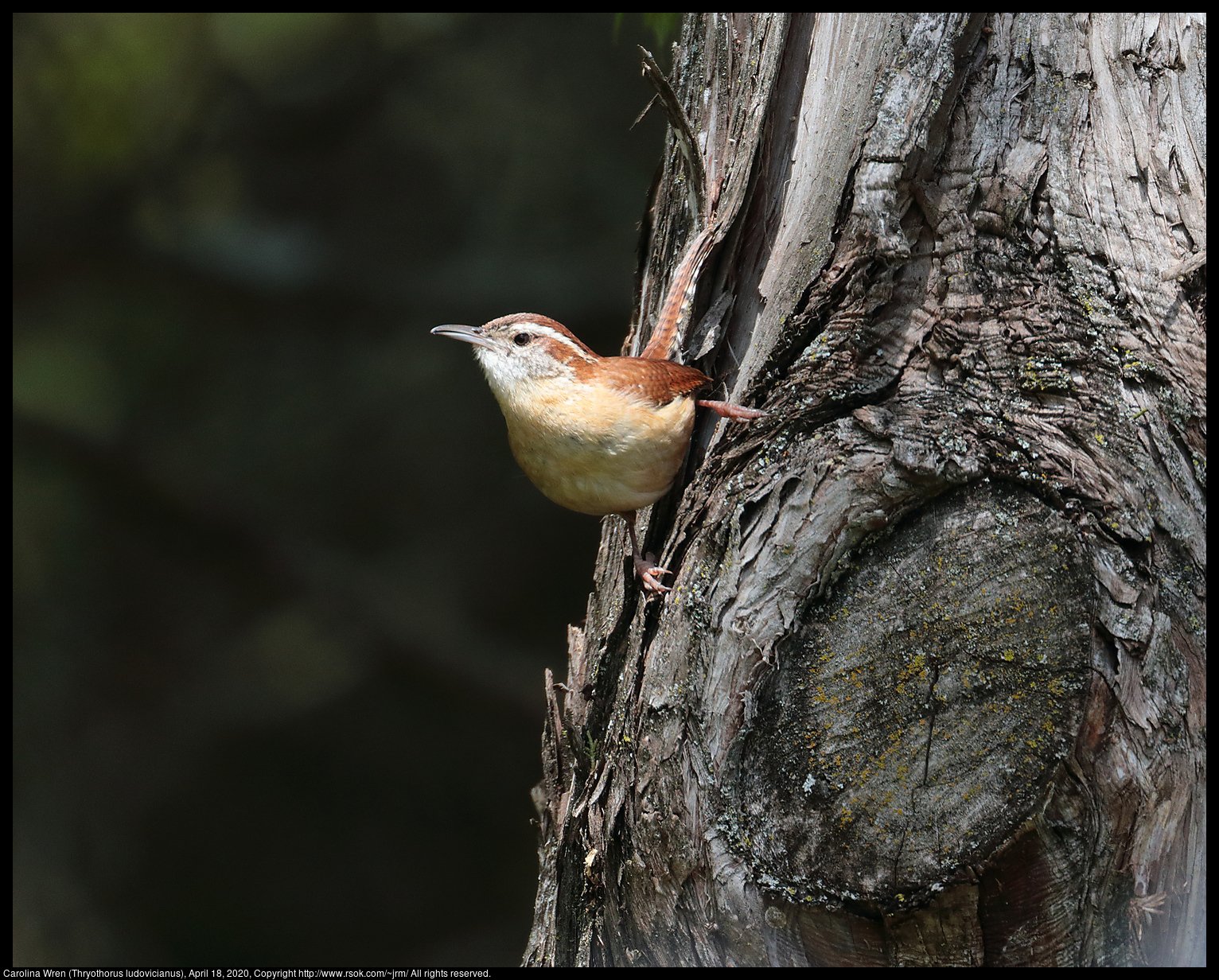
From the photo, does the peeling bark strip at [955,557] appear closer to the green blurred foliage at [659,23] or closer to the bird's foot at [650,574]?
the bird's foot at [650,574]

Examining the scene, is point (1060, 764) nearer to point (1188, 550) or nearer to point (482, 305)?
point (1188, 550)

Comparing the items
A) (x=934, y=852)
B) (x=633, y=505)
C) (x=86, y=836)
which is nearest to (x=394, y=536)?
(x=86, y=836)

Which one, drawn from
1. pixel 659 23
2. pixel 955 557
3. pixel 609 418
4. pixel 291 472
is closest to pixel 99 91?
pixel 291 472

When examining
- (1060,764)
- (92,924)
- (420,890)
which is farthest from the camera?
(420,890)

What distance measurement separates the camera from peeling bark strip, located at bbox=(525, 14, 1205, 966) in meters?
1.73

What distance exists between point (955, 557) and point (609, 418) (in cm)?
96

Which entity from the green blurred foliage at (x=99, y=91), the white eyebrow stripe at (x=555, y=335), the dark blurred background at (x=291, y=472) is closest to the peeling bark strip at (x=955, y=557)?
the white eyebrow stripe at (x=555, y=335)

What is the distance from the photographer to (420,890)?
19.3 feet

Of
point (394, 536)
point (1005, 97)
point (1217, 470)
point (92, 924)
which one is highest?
point (1005, 97)

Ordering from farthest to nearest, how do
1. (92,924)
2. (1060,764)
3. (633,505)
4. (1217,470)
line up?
(92,924)
(633,505)
(1217,470)
(1060,764)

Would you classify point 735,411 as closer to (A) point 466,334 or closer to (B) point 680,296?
(B) point 680,296

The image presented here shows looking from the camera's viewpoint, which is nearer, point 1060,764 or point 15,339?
point 1060,764

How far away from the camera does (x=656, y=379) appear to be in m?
2.31

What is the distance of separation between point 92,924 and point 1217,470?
6.52 m
